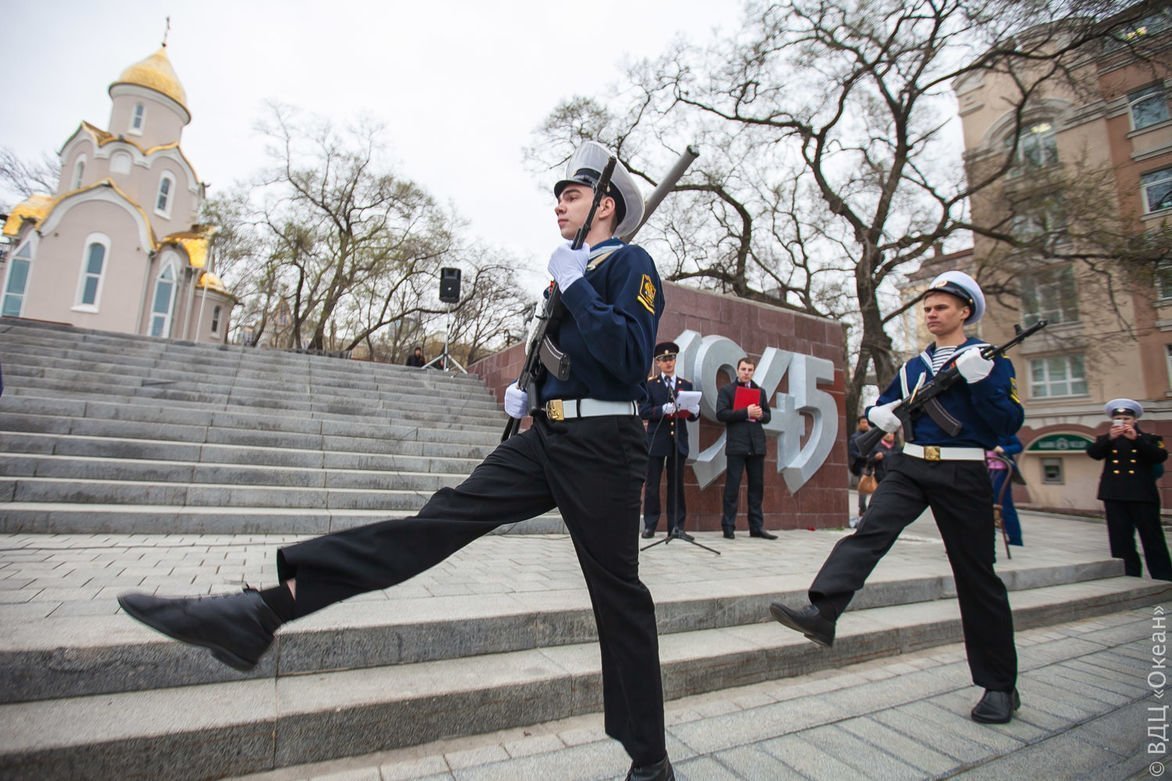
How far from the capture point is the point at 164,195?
29.9 metres

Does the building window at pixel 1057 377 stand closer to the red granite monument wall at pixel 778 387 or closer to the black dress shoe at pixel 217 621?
the red granite monument wall at pixel 778 387

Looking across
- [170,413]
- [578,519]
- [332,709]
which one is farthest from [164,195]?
[578,519]

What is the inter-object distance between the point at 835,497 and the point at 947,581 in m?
4.67

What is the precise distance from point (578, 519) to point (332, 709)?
3.78 ft

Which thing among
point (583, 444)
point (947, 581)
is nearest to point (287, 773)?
point (583, 444)

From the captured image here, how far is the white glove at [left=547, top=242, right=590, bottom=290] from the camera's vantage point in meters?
1.95

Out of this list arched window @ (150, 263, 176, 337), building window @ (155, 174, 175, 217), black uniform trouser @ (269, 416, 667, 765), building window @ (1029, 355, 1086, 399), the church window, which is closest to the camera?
black uniform trouser @ (269, 416, 667, 765)

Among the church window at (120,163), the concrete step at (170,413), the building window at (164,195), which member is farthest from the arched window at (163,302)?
the concrete step at (170,413)

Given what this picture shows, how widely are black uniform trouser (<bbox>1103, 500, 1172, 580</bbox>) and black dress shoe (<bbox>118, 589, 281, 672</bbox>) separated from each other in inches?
339

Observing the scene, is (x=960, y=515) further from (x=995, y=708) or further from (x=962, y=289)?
(x=962, y=289)

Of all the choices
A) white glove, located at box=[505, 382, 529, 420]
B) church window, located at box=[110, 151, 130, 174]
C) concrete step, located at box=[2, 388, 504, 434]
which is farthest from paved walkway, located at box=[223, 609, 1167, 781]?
church window, located at box=[110, 151, 130, 174]

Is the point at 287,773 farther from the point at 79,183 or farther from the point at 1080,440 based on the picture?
the point at 79,183

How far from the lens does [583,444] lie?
195 cm

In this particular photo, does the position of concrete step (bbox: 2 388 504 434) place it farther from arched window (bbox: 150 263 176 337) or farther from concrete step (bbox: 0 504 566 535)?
arched window (bbox: 150 263 176 337)
